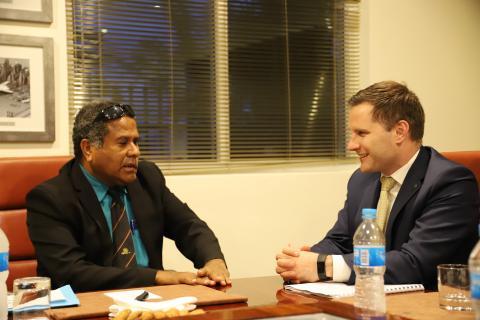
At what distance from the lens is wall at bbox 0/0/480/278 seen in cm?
355

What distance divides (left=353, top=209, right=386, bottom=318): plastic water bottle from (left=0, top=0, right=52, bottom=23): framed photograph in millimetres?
2261

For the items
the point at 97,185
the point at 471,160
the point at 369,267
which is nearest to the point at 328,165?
the point at 471,160

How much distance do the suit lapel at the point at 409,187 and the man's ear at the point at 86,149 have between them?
1292 millimetres

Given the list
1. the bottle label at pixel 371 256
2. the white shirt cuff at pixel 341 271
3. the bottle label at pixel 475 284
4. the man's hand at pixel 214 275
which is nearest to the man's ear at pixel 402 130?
the white shirt cuff at pixel 341 271

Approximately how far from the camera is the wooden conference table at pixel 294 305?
53.2 inches

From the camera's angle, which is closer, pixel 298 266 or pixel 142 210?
pixel 298 266

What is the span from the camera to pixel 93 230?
248 cm

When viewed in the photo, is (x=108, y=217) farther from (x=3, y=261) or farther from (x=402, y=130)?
(x=402, y=130)

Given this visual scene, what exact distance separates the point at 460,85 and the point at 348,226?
246 centimetres

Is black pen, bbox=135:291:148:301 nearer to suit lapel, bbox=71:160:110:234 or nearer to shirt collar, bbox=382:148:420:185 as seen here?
suit lapel, bbox=71:160:110:234

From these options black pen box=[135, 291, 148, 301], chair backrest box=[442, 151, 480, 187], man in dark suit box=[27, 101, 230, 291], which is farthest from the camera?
chair backrest box=[442, 151, 480, 187]

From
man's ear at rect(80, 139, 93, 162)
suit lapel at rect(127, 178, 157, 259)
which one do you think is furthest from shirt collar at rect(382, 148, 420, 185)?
man's ear at rect(80, 139, 93, 162)

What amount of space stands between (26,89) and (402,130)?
75.8 inches

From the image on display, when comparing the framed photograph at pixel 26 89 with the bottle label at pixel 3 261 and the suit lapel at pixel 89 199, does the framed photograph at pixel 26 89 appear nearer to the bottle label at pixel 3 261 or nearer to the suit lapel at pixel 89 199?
the suit lapel at pixel 89 199
